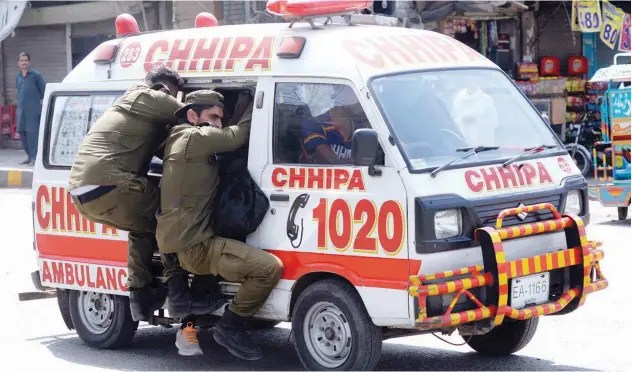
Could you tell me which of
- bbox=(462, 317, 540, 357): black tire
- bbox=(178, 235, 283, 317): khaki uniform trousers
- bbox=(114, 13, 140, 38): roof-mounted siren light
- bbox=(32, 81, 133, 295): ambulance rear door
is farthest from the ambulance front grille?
bbox=(114, 13, 140, 38): roof-mounted siren light

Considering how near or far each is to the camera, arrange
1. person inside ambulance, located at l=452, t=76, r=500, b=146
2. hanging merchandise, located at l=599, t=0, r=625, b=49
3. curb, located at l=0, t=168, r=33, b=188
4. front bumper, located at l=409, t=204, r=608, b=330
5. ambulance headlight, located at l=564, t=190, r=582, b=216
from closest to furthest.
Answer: front bumper, located at l=409, t=204, r=608, b=330, person inside ambulance, located at l=452, t=76, r=500, b=146, ambulance headlight, located at l=564, t=190, r=582, b=216, hanging merchandise, located at l=599, t=0, r=625, b=49, curb, located at l=0, t=168, r=33, b=188

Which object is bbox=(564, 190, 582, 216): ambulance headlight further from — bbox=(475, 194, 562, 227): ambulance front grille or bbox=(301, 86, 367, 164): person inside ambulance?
bbox=(301, 86, 367, 164): person inside ambulance

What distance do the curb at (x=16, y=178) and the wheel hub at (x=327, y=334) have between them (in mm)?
→ 12111

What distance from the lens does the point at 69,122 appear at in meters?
7.77

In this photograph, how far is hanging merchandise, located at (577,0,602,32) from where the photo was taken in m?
16.4

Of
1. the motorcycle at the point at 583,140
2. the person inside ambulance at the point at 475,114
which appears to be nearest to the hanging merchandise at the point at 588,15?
the motorcycle at the point at 583,140

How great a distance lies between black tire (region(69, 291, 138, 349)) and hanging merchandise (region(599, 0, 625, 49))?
11.1 metres

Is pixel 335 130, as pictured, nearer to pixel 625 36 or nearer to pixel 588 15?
pixel 588 15

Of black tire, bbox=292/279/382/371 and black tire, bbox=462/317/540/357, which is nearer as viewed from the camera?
black tire, bbox=292/279/382/371

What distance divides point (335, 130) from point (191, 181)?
91 cm

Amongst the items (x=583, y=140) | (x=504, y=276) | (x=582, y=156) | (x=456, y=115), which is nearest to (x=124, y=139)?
(x=456, y=115)

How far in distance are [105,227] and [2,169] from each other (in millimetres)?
11188

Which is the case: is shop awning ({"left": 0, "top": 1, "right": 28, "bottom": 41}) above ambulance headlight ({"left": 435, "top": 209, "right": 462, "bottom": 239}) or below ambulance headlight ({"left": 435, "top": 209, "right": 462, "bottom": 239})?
above

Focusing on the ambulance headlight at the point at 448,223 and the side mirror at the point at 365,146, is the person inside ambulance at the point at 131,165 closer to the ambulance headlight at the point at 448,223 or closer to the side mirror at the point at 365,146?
the side mirror at the point at 365,146
